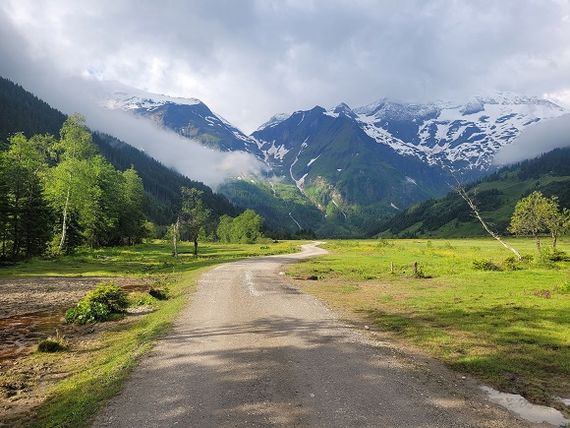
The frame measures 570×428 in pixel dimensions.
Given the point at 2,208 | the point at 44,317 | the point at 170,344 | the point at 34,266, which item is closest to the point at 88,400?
the point at 170,344

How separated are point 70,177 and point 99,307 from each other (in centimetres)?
5003

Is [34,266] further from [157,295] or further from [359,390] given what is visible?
[359,390]

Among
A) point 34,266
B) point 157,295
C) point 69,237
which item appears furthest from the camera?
point 69,237

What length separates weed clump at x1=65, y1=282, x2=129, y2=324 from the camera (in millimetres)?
24328

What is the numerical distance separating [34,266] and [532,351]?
183 feet

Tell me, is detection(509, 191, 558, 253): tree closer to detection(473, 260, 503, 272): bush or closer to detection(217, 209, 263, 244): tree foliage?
detection(473, 260, 503, 272): bush

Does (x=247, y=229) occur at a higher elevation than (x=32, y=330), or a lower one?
higher

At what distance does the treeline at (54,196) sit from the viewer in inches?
2371

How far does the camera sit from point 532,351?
15.5m

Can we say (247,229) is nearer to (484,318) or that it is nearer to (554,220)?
(554,220)

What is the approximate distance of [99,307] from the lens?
24859 millimetres

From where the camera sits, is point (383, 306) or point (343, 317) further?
point (383, 306)

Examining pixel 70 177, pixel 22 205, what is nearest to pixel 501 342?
pixel 22 205

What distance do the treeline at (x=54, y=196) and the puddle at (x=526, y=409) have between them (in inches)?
2396
